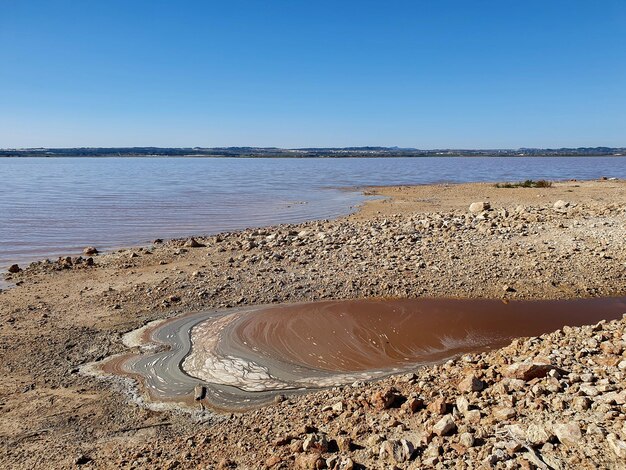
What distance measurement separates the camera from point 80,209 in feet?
80.8

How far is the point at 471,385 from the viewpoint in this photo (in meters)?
4.74

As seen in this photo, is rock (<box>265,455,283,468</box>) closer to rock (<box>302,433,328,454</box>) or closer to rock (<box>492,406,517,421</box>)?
rock (<box>302,433,328,454</box>)

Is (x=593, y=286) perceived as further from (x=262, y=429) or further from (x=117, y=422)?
(x=117, y=422)

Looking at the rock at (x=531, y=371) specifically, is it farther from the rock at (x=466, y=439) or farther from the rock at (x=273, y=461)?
the rock at (x=273, y=461)

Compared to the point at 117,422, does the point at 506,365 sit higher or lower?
higher

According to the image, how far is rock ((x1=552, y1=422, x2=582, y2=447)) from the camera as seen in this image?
3.70 meters

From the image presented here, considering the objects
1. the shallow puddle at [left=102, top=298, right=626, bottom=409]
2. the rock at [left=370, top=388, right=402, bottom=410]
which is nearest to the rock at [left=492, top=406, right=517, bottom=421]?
the rock at [left=370, top=388, right=402, bottom=410]

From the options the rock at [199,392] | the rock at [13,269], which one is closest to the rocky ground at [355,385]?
the rock at [199,392]

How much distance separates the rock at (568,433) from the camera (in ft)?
12.1

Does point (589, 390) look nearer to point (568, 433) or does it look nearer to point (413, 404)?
point (568, 433)

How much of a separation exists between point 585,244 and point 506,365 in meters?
7.82

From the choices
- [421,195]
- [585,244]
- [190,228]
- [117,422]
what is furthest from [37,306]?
[421,195]

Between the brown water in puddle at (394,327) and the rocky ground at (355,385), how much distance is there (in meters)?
0.46

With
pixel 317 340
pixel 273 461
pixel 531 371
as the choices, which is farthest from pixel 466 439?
pixel 317 340
